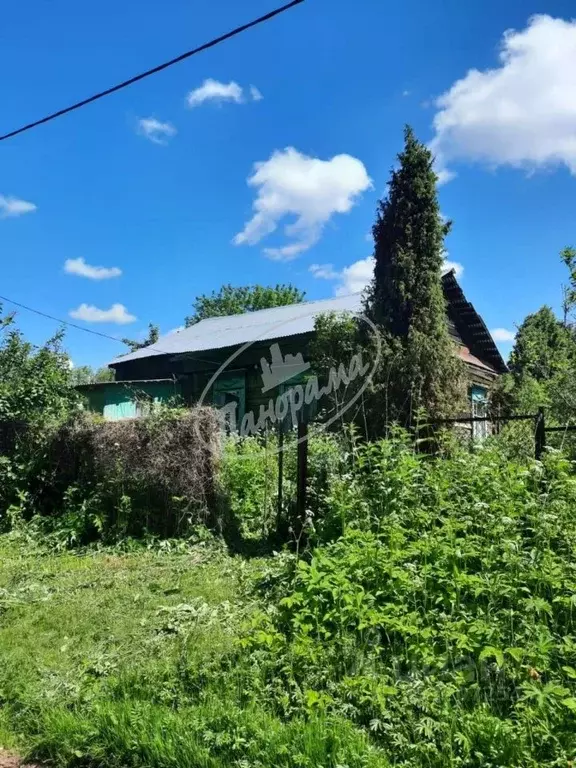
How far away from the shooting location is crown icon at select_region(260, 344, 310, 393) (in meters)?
13.3

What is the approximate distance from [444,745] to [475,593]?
968mm

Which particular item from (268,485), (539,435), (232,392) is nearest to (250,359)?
(232,392)

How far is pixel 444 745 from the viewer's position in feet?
8.30

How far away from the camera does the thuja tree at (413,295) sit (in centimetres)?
900

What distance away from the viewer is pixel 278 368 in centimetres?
1380

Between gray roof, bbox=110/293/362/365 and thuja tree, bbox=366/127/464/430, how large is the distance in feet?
10.9

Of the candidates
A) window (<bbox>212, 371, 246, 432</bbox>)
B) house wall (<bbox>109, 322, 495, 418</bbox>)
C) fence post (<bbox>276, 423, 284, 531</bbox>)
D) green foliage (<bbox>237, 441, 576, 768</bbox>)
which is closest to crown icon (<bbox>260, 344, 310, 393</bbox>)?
house wall (<bbox>109, 322, 495, 418</bbox>)

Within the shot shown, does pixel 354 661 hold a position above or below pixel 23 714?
above

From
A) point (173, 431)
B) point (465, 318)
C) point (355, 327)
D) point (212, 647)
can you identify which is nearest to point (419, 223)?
point (355, 327)

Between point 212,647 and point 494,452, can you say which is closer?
→ point 212,647

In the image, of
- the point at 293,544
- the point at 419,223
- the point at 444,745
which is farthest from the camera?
the point at 419,223

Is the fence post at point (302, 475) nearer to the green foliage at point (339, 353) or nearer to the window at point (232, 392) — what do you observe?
the green foliage at point (339, 353)

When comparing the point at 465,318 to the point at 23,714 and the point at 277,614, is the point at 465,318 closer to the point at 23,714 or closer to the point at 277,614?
the point at 277,614

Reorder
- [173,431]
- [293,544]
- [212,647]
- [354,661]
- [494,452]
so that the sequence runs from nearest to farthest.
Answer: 1. [354,661]
2. [212,647]
3. [494,452]
4. [293,544]
5. [173,431]
